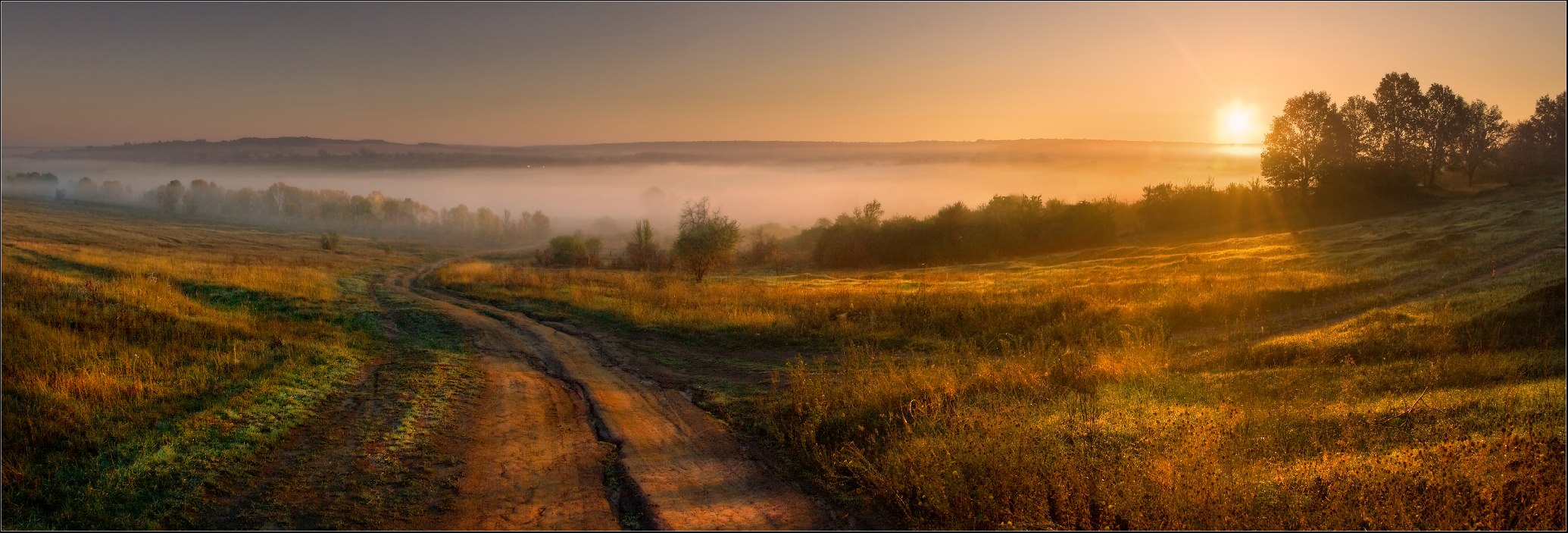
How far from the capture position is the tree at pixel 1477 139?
63.9 m

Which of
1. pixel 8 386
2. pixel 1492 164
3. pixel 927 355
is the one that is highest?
pixel 1492 164

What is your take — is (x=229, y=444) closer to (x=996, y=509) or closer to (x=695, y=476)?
(x=695, y=476)

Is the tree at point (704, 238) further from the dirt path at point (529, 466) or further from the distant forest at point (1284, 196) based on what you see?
the dirt path at point (529, 466)

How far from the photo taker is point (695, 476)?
7531 millimetres

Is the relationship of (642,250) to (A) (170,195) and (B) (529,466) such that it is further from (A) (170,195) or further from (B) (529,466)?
(A) (170,195)

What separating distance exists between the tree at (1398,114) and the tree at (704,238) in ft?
209

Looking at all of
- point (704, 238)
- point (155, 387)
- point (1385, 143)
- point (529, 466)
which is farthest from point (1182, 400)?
point (1385, 143)

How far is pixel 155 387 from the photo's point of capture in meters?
9.89

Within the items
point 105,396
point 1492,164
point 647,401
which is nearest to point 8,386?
point 105,396

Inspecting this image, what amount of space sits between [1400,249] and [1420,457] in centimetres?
3513

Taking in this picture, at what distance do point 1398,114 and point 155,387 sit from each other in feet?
289

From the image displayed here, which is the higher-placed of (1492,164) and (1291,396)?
(1492,164)

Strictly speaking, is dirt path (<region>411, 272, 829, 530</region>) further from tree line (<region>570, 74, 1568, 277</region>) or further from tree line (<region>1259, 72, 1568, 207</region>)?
tree line (<region>1259, 72, 1568, 207</region>)

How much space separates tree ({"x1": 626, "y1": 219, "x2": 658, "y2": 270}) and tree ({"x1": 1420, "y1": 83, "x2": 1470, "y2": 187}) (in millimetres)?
74438
